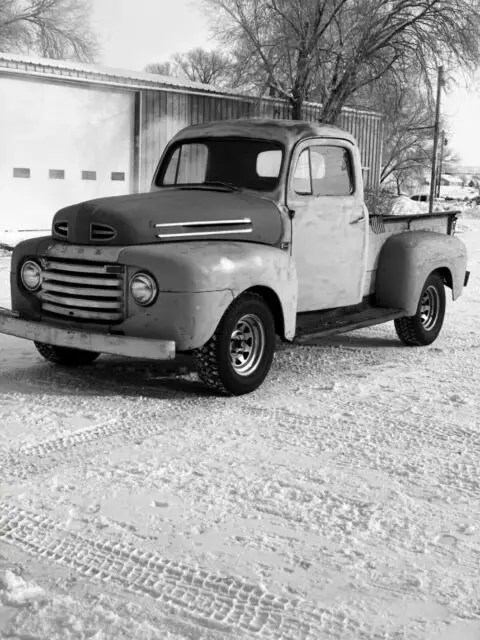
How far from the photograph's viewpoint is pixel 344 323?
22.0 feet

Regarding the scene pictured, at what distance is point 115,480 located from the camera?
3951mm

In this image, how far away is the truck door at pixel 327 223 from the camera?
20.9 feet

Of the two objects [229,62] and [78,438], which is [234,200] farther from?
[229,62]

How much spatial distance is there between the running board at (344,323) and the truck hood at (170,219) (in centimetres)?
75

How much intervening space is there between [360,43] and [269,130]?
18570mm

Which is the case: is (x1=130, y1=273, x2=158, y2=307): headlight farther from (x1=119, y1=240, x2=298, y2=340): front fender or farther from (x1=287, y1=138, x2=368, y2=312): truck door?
(x1=287, y1=138, x2=368, y2=312): truck door

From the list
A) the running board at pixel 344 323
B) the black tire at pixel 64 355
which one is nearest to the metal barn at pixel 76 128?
the black tire at pixel 64 355

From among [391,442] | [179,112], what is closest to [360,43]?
[179,112]

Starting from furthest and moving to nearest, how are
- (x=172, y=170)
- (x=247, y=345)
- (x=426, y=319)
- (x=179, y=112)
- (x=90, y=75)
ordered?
(x=179, y=112) < (x=90, y=75) < (x=426, y=319) < (x=172, y=170) < (x=247, y=345)

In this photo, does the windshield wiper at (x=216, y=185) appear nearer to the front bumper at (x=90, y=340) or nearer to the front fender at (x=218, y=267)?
the front fender at (x=218, y=267)

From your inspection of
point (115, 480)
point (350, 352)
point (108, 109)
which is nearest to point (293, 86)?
point (108, 109)

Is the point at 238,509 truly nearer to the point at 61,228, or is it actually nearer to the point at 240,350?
the point at 240,350

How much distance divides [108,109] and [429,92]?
1064 centimetres

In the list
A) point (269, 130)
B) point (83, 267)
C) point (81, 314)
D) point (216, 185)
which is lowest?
point (81, 314)
